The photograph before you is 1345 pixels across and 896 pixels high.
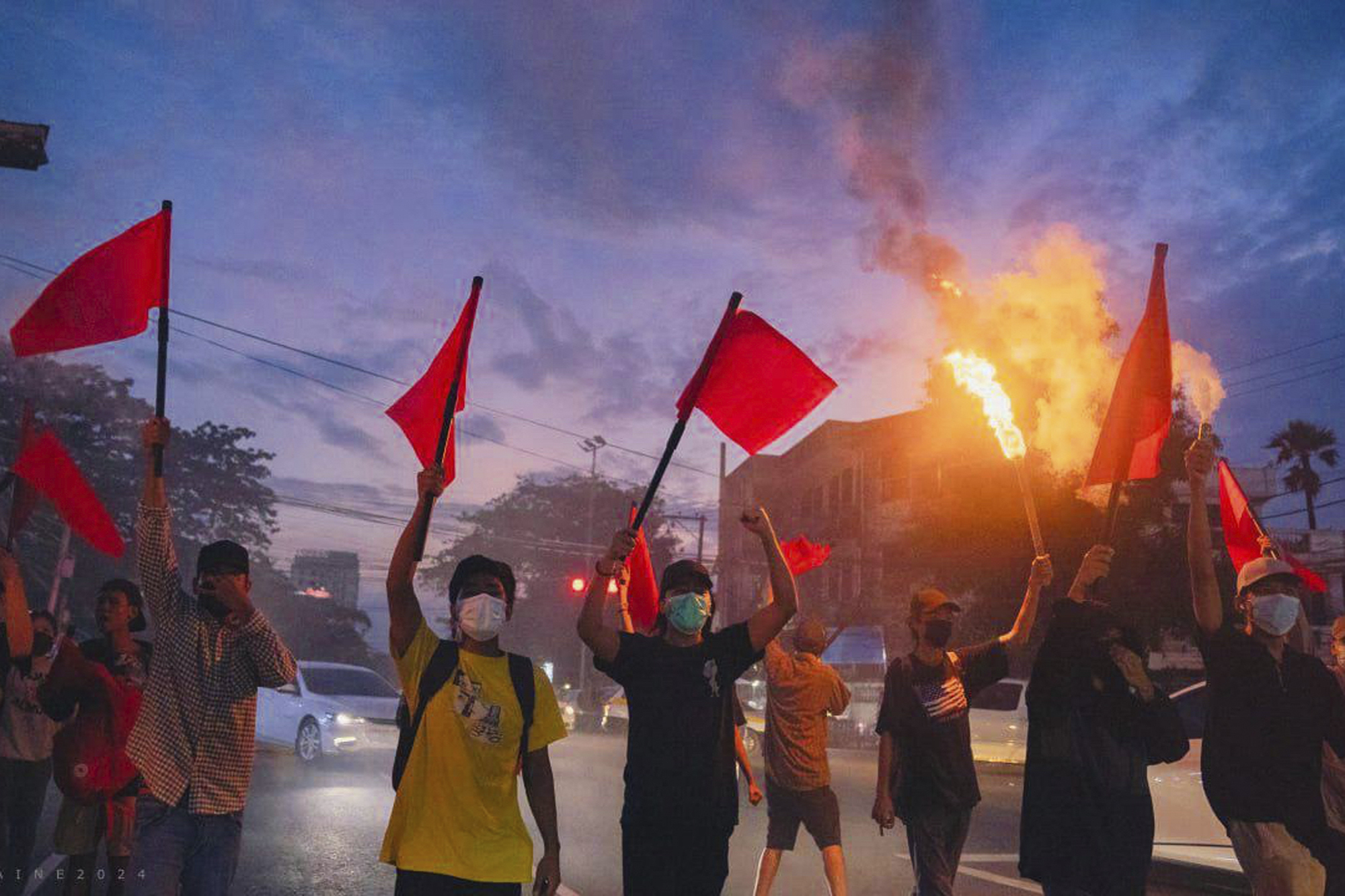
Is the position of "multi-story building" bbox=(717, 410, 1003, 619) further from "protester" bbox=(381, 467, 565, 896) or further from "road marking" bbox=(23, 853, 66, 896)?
"protester" bbox=(381, 467, 565, 896)

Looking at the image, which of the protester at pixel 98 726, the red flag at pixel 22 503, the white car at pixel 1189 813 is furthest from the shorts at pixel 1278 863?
the red flag at pixel 22 503

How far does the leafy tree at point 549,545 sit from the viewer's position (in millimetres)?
68375

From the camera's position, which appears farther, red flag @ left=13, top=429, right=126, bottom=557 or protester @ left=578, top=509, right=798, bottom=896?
red flag @ left=13, top=429, right=126, bottom=557

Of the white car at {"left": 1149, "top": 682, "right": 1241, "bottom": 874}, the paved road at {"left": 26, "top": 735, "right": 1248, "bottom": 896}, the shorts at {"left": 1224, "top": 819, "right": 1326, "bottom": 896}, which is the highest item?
the shorts at {"left": 1224, "top": 819, "right": 1326, "bottom": 896}

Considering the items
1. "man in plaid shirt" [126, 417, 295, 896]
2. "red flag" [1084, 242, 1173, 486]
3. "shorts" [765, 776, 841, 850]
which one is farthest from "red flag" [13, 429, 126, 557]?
"red flag" [1084, 242, 1173, 486]

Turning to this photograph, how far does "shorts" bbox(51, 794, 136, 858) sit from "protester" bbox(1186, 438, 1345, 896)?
5.26m

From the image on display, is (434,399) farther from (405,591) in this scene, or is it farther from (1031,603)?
(1031,603)

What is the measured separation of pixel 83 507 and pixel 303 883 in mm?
3445

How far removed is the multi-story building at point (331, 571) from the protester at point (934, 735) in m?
159

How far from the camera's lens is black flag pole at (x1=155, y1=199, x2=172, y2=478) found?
4.57m

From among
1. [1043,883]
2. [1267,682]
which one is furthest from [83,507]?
[1267,682]

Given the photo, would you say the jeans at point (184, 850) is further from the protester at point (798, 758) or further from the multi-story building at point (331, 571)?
the multi-story building at point (331, 571)

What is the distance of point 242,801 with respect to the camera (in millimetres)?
4609

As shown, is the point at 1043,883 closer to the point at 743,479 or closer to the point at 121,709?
the point at 121,709
